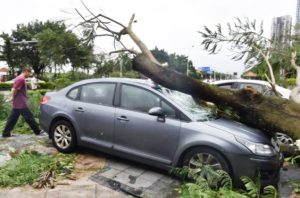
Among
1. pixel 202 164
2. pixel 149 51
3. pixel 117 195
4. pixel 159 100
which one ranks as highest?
pixel 149 51

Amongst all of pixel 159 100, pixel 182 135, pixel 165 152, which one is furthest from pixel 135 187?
pixel 159 100

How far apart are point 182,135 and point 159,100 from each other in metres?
0.75

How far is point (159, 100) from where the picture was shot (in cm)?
548

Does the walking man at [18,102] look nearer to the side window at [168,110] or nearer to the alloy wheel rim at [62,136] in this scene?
the alloy wheel rim at [62,136]

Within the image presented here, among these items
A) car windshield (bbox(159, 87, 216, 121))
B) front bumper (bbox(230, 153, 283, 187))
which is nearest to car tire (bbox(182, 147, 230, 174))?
front bumper (bbox(230, 153, 283, 187))

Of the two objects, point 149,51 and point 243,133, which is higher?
point 149,51

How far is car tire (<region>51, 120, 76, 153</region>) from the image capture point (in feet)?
20.8

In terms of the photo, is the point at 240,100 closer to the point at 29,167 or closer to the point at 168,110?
the point at 168,110

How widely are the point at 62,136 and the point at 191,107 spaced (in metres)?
2.62

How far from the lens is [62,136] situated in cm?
649

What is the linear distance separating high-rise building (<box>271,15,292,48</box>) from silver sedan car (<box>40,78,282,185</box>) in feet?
5.66

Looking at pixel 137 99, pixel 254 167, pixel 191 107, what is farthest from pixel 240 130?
pixel 137 99

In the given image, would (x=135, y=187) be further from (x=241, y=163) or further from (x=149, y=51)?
(x=149, y=51)

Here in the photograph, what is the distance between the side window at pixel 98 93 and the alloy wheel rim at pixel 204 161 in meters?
1.85
